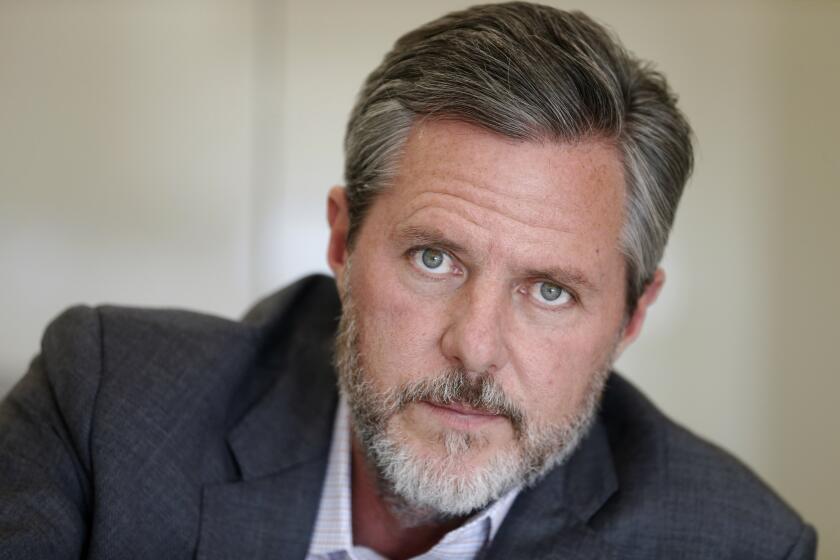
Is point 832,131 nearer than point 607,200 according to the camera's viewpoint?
No

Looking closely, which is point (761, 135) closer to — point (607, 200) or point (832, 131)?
point (832, 131)

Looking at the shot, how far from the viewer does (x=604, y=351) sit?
1654 millimetres

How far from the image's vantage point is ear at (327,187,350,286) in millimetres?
1769

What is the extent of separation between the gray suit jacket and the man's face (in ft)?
0.64

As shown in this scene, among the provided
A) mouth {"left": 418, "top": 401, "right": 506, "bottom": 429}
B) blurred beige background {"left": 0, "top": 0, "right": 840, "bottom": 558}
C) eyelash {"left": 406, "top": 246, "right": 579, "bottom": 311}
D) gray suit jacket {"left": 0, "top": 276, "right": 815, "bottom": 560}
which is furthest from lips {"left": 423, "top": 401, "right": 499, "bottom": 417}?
blurred beige background {"left": 0, "top": 0, "right": 840, "bottom": 558}

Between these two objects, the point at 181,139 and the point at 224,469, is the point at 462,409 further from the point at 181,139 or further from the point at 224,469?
the point at 181,139

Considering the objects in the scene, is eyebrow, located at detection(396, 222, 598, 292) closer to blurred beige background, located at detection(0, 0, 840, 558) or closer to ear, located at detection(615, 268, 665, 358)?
ear, located at detection(615, 268, 665, 358)

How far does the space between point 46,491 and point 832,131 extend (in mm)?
2781

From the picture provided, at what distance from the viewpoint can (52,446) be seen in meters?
1.59

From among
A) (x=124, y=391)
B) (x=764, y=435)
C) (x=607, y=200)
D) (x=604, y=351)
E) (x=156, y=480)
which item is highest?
(x=607, y=200)

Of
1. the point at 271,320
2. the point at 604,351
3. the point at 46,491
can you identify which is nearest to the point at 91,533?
the point at 46,491

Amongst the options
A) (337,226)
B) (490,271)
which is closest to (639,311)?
(490,271)

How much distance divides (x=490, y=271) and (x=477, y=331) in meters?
0.10

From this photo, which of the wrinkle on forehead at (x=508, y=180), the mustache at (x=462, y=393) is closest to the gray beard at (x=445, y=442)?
the mustache at (x=462, y=393)
